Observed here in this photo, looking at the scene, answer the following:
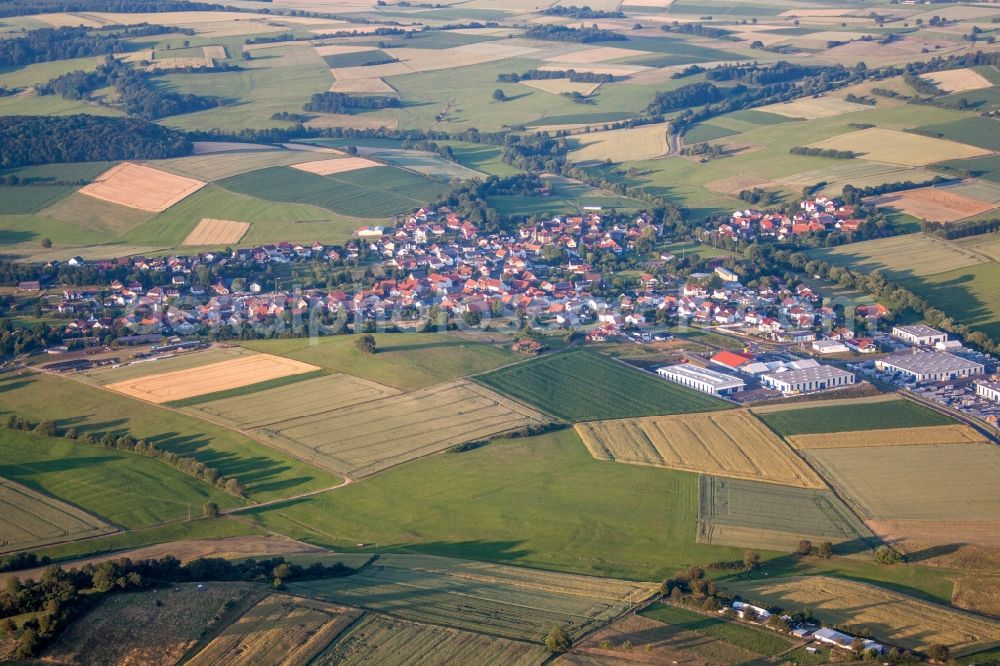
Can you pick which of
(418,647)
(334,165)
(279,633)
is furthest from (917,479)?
(334,165)

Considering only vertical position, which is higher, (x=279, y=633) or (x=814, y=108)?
(x=814, y=108)

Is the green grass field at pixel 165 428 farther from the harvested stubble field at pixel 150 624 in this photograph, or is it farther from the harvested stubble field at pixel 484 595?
the harvested stubble field at pixel 150 624

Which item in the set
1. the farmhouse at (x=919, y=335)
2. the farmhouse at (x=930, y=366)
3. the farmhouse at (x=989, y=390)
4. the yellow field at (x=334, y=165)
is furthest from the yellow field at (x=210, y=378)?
the yellow field at (x=334, y=165)

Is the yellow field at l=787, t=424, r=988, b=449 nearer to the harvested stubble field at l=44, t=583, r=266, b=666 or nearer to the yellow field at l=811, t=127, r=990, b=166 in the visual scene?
the harvested stubble field at l=44, t=583, r=266, b=666

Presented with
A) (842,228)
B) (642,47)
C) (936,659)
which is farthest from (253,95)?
(936,659)

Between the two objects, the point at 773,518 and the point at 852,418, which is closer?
the point at 773,518

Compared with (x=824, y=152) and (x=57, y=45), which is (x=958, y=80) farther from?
(x=57, y=45)
